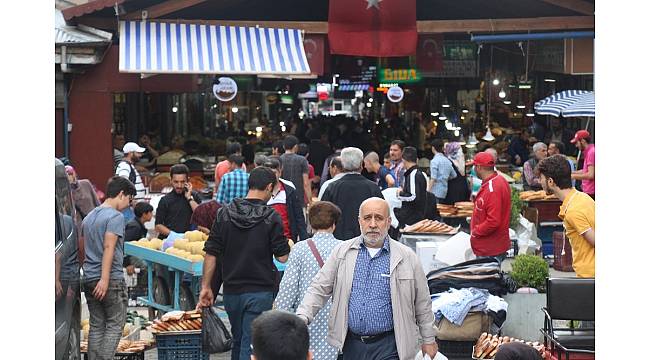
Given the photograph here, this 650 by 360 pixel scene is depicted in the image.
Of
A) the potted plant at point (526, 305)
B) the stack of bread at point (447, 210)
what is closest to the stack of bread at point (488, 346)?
the potted plant at point (526, 305)

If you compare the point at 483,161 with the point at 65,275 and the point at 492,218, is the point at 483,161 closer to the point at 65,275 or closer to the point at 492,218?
the point at 492,218

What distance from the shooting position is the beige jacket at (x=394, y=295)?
7.34 m

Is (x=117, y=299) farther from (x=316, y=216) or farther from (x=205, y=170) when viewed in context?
(x=205, y=170)

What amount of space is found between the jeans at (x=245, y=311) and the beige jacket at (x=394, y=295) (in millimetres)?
1553

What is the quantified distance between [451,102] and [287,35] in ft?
57.3

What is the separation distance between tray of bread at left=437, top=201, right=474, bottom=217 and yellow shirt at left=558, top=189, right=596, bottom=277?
7.56m

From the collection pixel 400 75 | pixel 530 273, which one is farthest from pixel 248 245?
pixel 400 75

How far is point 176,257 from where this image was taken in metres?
11.8

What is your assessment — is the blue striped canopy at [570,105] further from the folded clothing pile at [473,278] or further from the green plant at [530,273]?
the folded clothing pile at [473,278]

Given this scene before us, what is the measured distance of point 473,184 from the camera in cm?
1838

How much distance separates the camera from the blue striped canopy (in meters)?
18.4

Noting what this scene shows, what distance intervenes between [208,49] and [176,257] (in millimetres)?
5964

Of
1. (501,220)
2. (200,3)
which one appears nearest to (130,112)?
(200,3)

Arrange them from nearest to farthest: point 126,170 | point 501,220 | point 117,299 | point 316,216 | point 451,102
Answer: point 316,216 → point 117,299 → point 501,220 → point 126,170 → point 451,102
